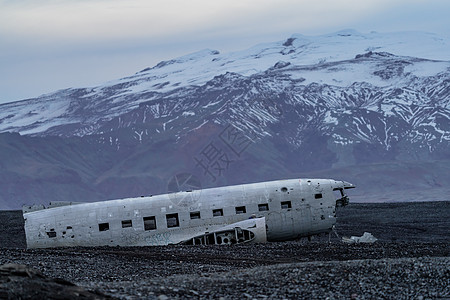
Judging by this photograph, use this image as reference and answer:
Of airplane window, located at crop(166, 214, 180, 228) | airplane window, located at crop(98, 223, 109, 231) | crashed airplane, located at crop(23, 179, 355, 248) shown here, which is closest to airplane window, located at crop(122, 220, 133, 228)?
crashed airplane, located at crop(23, 179, 355, 248)

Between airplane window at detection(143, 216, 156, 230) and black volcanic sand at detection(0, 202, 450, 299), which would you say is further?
airplane window at detection(143, 216, 156, 230)

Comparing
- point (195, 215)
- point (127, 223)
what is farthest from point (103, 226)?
point (195, 215)

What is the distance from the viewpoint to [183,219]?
6303cm

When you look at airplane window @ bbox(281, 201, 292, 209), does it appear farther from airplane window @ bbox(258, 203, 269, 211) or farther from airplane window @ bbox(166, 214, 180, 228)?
airplane window @ bbox(166, 214, 180, 228)

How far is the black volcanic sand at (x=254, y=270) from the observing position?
102 feet

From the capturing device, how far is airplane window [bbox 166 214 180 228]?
63094 millimetres

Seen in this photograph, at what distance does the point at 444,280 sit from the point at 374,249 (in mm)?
20541

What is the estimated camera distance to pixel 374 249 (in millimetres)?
54656

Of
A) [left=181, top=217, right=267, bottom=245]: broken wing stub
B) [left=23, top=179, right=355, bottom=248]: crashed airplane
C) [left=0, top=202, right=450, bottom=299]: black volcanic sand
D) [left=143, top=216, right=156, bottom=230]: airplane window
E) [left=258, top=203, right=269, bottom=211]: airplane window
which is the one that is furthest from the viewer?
[left=258, top=203, right=269, bottom=211]: airplane window

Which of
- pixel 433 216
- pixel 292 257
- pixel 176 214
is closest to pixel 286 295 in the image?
pixel 292 257

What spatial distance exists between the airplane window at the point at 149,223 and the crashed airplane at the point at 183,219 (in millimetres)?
69

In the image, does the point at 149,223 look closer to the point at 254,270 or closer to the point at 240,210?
the point at 240,210

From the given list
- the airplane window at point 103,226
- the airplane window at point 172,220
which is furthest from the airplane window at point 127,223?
the airplane window at point 172,220

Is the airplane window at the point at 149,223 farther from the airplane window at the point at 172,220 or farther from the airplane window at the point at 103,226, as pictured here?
the airplane window at the point at 103,226
